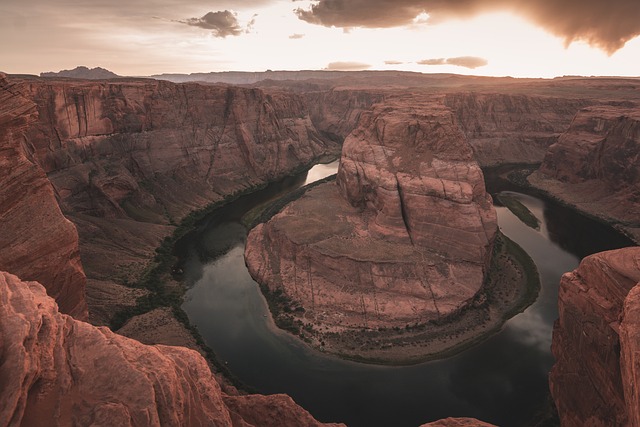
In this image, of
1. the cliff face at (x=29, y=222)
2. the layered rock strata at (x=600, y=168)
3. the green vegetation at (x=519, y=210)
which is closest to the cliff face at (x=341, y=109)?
the layered rock strata at (x=600, y=168)

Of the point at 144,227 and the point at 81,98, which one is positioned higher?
the point at 81,98

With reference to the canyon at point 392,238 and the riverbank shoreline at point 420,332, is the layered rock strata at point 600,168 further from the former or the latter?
the canyon at point 392,238

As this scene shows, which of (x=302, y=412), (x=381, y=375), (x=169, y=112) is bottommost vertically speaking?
(x=381, y=375)

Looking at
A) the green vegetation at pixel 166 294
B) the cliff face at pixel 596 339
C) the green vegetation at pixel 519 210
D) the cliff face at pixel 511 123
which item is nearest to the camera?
the cliff face at pixel 596 339

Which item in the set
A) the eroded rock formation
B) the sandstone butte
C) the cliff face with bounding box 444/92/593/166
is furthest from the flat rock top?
the cliff face with bounding box 444/92/593/166

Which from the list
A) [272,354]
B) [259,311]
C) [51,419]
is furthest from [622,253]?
[259,311]

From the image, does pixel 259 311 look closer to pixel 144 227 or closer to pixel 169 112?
pixel 144 227

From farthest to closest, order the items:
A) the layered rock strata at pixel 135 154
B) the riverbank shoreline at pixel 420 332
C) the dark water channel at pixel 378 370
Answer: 1. the layered rock strata at pixel 135 154
2. the riverbank shoreline at pixel 420 332
3. the dark water channel at pixel 378 370

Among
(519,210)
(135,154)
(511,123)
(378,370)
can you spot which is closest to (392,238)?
(378,370)
